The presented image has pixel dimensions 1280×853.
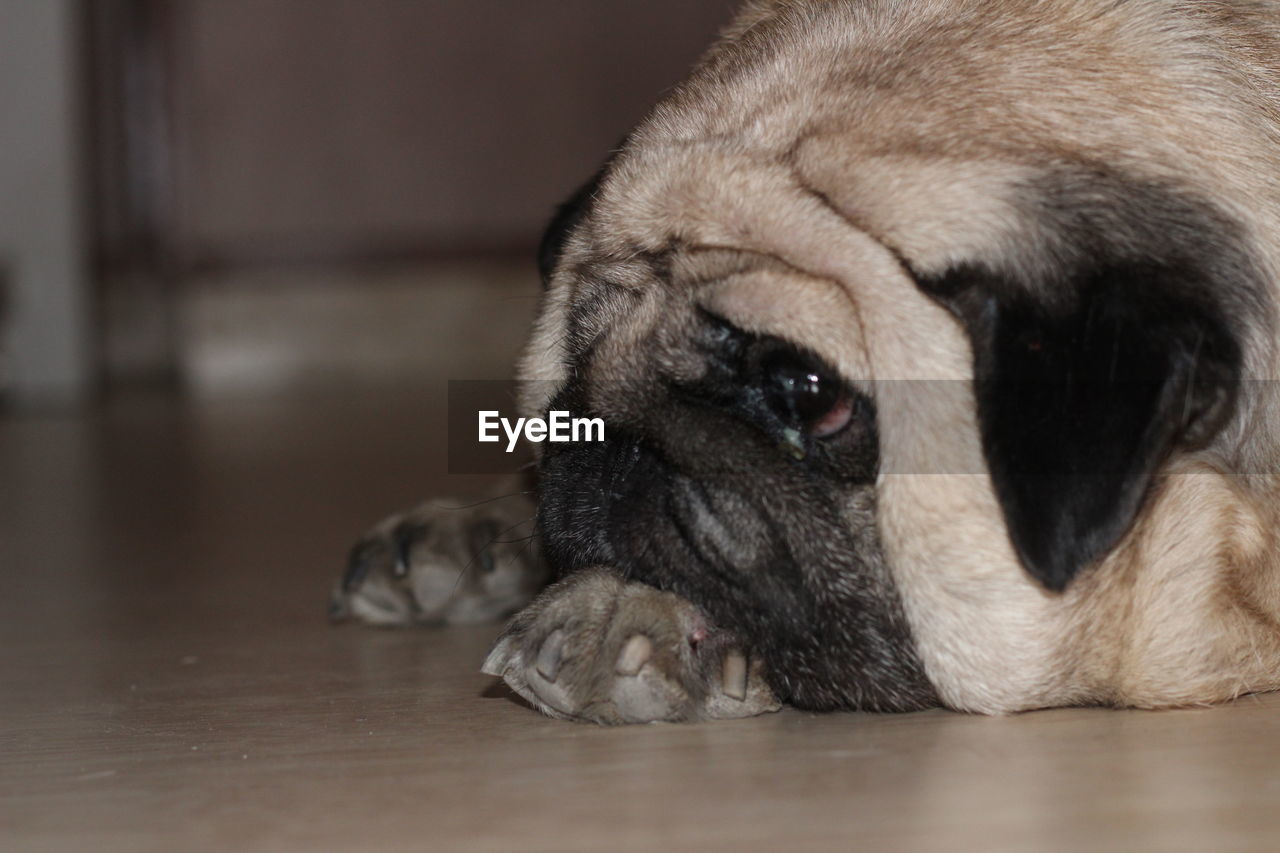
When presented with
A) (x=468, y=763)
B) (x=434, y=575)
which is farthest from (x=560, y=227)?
→ (x=468, y=763)

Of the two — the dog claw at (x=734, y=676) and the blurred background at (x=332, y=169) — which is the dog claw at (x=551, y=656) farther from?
the blurred background at (x=332, y=169)

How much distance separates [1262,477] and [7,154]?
643 centimetres

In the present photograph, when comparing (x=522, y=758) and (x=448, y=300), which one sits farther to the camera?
(x=448, y=300)

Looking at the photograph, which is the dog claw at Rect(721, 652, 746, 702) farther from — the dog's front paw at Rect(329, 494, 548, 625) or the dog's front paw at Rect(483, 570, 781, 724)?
the dog's front paw at Rect(329, 494, 548, 625)

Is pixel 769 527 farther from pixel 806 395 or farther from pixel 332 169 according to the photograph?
pixel 332 169

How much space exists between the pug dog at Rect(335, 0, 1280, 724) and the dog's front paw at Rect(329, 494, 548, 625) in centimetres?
56

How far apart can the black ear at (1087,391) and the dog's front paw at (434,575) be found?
0.97 metres

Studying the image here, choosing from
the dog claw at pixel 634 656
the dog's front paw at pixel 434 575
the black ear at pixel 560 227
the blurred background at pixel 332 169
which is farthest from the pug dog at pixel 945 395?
the blurred background at pixel 332 169

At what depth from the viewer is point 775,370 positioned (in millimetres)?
1643

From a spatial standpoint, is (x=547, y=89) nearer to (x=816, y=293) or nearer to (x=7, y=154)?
(x=7, y=154)

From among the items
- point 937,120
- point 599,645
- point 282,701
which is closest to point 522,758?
point 599,645

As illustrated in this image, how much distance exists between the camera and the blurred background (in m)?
7.53

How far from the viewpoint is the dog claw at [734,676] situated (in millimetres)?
1703

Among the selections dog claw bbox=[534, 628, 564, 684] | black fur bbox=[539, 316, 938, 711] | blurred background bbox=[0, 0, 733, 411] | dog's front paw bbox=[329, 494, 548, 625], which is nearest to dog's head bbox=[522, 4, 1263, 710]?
black fur bbox=[539, 316, 938, 711]
